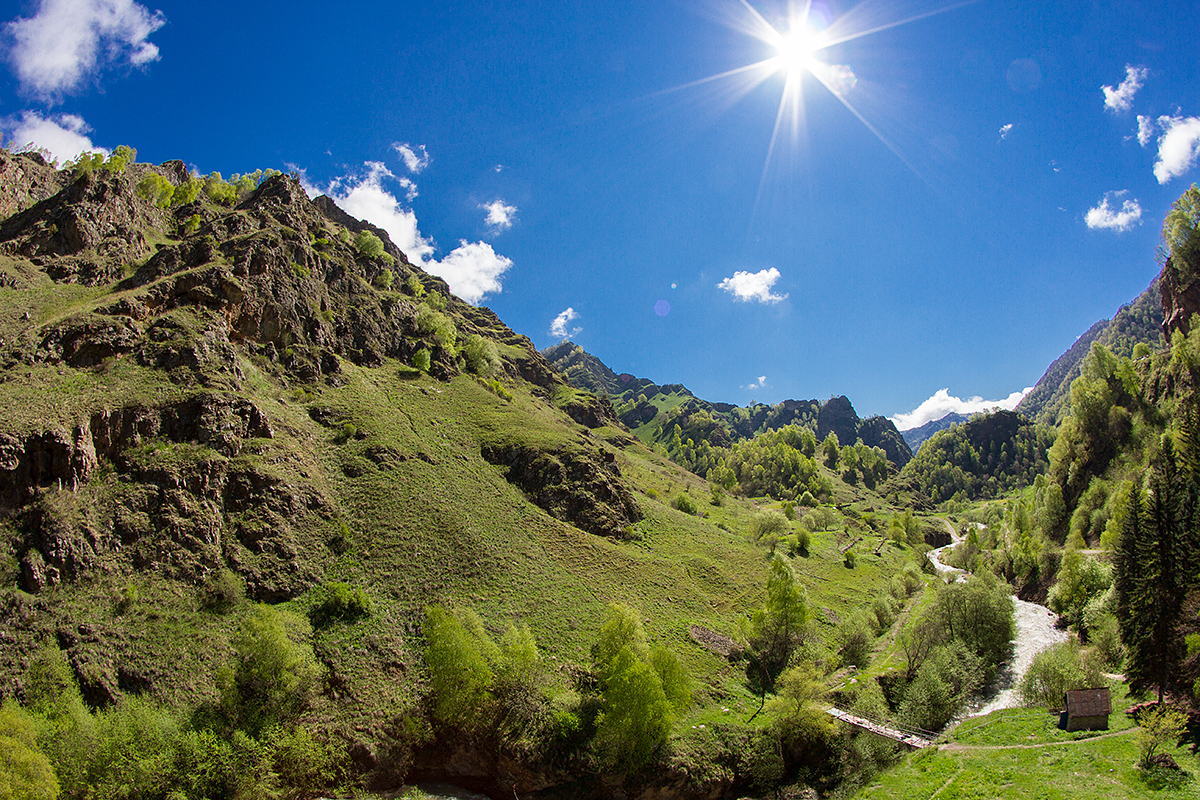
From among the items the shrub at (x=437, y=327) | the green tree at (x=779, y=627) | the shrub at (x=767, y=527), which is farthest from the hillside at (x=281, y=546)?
the shrub at (x=767, y=527)

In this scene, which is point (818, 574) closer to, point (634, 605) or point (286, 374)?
point (634, 605)

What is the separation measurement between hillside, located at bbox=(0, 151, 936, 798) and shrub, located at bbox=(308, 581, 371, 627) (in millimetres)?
207

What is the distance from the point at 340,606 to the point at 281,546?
9008 mm

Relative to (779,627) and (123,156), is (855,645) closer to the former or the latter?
(779,627)

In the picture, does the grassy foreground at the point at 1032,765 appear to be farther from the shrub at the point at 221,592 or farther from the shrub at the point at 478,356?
the shrub at the point at 478,356

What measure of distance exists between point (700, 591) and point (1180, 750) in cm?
4518

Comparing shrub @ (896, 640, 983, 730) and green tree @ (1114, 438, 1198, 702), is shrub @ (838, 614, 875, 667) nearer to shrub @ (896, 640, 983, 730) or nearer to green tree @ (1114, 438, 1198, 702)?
shrub @ (896, 640, 983, 730)

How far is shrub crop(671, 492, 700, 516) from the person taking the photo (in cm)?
11756

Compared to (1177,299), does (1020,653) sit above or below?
below

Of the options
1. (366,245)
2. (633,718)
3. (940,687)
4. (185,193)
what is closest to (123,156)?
(185,193)

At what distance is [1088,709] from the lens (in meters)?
39.4

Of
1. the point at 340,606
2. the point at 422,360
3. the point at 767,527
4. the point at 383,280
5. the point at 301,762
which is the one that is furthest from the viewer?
the point at 383,280

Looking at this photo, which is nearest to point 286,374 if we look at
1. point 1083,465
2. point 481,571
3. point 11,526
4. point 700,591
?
point 11,526

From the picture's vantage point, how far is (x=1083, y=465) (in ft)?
327
